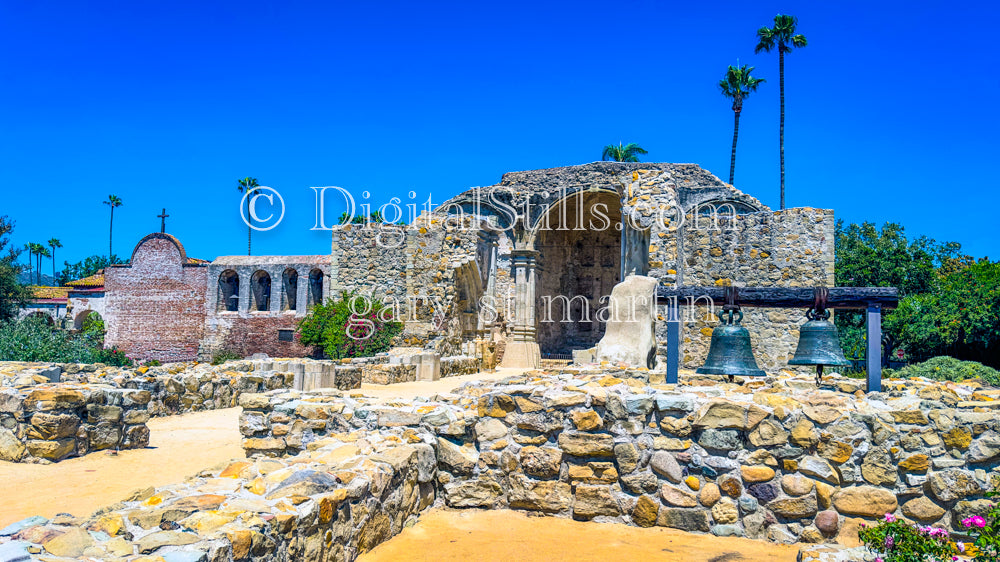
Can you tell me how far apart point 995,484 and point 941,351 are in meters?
18.2

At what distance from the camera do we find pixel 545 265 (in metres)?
20.4

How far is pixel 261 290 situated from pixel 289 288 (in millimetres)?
1416

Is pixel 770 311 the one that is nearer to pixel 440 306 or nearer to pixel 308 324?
pixel 440 306

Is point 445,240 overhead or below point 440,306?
overhead

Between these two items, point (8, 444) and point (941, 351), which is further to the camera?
point (941, 351)

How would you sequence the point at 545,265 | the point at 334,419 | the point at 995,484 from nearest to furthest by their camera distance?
1. the point at 995,484
2. the point at 334,419
3. the point at 545,265

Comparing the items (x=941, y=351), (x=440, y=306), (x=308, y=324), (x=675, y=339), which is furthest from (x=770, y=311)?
(x=308, y=324)

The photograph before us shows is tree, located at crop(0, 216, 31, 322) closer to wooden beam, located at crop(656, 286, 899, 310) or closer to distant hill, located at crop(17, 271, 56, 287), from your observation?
distant hill, located at crop(17, 271, 56, 287)

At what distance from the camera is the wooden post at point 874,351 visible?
15.5 feet

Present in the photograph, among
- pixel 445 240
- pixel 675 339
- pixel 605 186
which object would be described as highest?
pixel 605 186

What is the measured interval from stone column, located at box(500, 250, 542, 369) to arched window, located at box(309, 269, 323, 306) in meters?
10.6

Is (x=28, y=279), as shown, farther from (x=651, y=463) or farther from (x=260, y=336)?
(x=651, y=463)

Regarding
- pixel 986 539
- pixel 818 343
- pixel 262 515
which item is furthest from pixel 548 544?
pixel 818 343

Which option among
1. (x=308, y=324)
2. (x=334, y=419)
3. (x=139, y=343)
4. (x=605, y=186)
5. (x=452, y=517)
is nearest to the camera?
(x=452, y=517)
